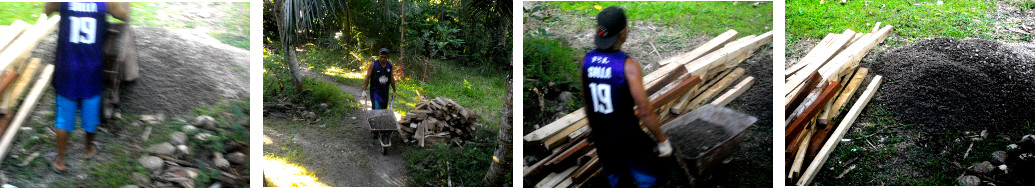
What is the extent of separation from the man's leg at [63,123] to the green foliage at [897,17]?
16.5ft

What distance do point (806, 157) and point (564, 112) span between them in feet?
5.67

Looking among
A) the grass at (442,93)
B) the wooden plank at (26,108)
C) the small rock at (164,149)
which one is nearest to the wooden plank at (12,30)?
the wooden plank at (26,108)

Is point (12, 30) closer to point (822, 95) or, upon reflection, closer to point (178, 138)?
point (178, 138)

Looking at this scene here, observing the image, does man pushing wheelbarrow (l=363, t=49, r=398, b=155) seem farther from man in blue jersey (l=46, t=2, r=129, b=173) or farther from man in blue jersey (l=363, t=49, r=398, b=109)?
man in blue jersey (l=46, t=2, r=129, b=173)

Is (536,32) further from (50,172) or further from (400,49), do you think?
(50,172)

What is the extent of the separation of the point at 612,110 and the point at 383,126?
63.9 inches

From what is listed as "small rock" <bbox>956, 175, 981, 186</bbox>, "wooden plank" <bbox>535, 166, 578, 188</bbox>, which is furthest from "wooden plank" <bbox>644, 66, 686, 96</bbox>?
"small rock" <bbox>956, 175, 981, 186</bbox>

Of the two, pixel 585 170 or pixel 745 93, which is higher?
pixel 745 93

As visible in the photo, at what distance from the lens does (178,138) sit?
4.00m

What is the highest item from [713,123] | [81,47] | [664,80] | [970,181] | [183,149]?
[81,47]

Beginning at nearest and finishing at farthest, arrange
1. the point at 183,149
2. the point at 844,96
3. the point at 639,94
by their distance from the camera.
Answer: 1. the point at 639,94
2. the point at 183,149
3. the point at 844,96

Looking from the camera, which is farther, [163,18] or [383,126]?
[383,126]

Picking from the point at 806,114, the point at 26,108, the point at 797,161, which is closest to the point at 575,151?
the point at 797,161

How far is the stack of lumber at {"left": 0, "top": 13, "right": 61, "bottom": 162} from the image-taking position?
12.9ft
